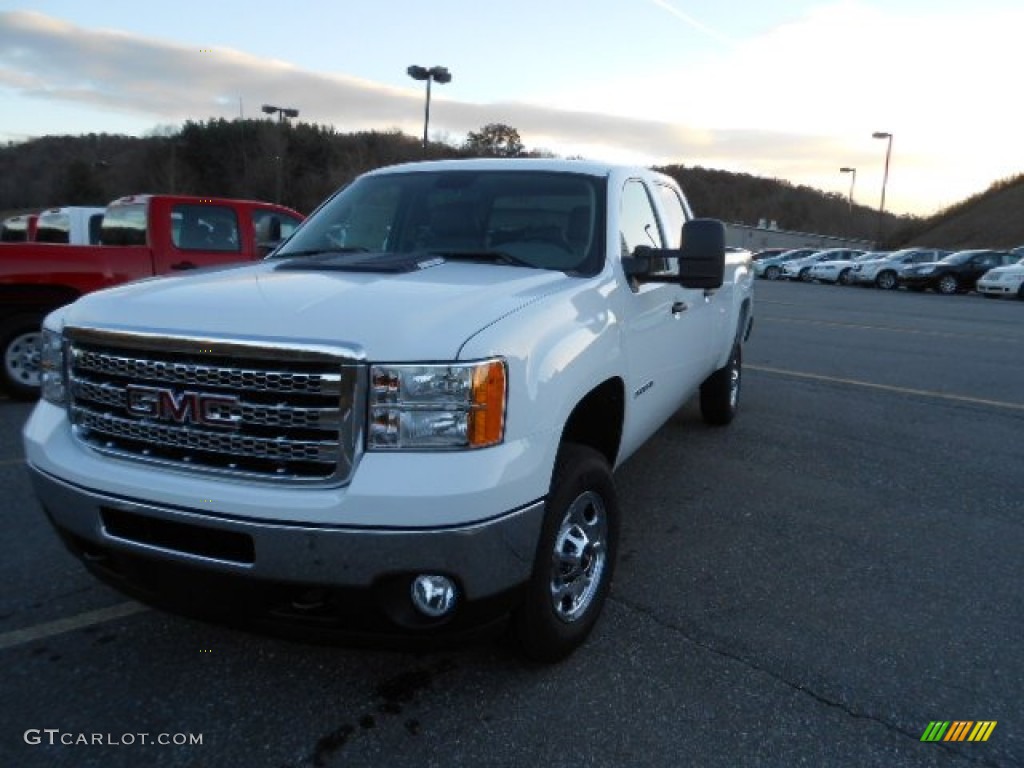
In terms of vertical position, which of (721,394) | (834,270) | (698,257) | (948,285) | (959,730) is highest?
(834,270)

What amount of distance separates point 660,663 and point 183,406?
193 centimetres

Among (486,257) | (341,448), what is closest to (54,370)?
(341,448)

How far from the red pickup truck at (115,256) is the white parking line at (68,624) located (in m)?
3.80

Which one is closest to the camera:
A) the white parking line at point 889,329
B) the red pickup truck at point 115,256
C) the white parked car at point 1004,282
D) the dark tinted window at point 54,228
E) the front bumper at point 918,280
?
the red pickup truck at point 115,256

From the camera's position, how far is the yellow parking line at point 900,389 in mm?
7993

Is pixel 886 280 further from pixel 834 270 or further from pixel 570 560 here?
pixel 570 560

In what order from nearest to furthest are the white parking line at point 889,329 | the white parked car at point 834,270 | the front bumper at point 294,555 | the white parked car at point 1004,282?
the front bumper at point 294,555 → the white parking line at point 889,329 → the white parked car at point 1004,282 → the white parked car at point 834,270

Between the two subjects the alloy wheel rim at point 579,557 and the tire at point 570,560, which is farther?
the alloy wheel rim at point 579,557

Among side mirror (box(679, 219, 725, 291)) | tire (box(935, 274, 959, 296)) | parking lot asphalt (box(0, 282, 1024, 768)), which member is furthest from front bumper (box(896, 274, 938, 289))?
side mirror (box(679, 219, 725, 291))

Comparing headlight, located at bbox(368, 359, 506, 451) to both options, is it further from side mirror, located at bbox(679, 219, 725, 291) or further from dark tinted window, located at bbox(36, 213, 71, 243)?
dark tinted window, located at bbox(36, 213, 71, 243)

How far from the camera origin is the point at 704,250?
3.45 m

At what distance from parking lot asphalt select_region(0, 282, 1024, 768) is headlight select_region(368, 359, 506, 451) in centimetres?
69

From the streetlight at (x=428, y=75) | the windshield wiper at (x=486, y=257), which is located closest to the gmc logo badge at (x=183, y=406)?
the windshield wiper at (x=486, y=257)

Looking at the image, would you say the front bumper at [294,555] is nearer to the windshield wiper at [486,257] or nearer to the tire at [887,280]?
the windshield wiper at [486,257]
